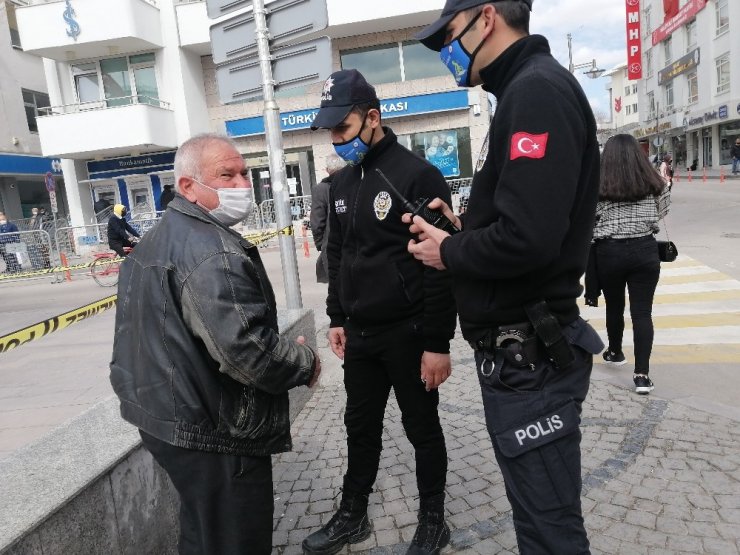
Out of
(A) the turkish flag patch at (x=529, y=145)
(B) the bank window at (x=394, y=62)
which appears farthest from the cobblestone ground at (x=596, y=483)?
(B) the bank window at (x=394, y=62)

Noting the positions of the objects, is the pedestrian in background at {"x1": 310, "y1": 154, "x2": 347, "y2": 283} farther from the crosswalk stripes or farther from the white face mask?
the white face mask

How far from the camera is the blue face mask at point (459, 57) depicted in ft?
5.71

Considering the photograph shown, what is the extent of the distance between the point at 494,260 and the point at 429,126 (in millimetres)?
19891

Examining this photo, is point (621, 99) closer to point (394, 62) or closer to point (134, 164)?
point (394, 62)

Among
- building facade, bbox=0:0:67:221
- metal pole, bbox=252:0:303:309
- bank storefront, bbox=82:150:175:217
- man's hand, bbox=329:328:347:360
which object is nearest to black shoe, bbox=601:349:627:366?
metal pole, bbox=252:0:303:309

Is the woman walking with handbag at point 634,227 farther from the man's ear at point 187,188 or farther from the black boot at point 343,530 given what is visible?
the man's ear at point 187,188

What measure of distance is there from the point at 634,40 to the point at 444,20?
55246 mm

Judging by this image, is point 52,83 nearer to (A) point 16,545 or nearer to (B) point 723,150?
(A) point 16,545

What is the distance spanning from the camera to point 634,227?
13.9 feet

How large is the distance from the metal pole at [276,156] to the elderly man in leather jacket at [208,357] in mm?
2700

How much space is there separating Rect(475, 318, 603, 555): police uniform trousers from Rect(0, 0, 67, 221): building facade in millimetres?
26505

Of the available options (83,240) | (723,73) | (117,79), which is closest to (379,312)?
(83,240)

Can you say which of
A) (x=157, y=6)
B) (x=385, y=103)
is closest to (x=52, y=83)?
(x=157, y=6)

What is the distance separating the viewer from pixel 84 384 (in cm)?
561
